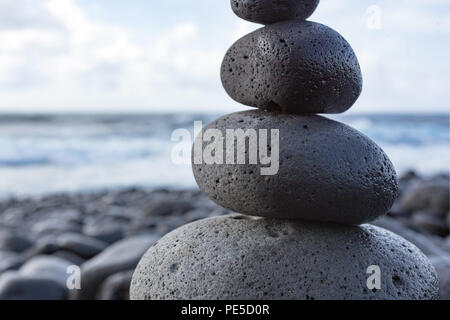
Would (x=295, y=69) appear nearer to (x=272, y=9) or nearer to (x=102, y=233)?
(x=272, y=9)

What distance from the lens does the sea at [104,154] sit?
1262cm

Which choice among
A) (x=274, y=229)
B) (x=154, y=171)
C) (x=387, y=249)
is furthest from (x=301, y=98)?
(x=154, y=171)

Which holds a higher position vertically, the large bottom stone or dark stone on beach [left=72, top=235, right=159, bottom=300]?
the large bottom stone

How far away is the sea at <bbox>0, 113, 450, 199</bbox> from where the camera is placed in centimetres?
1262

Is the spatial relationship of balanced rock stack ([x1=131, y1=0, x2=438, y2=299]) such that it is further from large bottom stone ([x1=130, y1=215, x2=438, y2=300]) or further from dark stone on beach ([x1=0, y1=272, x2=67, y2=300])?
dark stone on beach ([x1=0, y1=272, x2=67, y2=300])

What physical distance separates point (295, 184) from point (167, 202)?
605 cm

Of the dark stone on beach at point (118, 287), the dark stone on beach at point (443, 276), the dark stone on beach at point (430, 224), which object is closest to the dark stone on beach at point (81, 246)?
the dark stone on beach at point (118, 287)

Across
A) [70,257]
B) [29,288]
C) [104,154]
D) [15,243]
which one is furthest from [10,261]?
[104,154]

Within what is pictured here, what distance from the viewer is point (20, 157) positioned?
51.5 feet

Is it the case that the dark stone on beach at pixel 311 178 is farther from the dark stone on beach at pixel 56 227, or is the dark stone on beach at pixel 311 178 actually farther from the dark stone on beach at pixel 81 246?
the dark stone on beach at pixel 56 227

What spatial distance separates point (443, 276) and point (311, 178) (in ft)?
5.40

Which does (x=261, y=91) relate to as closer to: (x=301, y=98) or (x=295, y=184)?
(x=301, y=98)

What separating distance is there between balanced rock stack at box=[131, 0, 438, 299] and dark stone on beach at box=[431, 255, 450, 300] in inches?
34.3

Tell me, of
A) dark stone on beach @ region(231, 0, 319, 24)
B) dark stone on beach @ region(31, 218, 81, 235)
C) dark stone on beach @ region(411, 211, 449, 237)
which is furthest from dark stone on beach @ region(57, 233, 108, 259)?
dark stone on beach @ region(411, 211, 449, 237)
